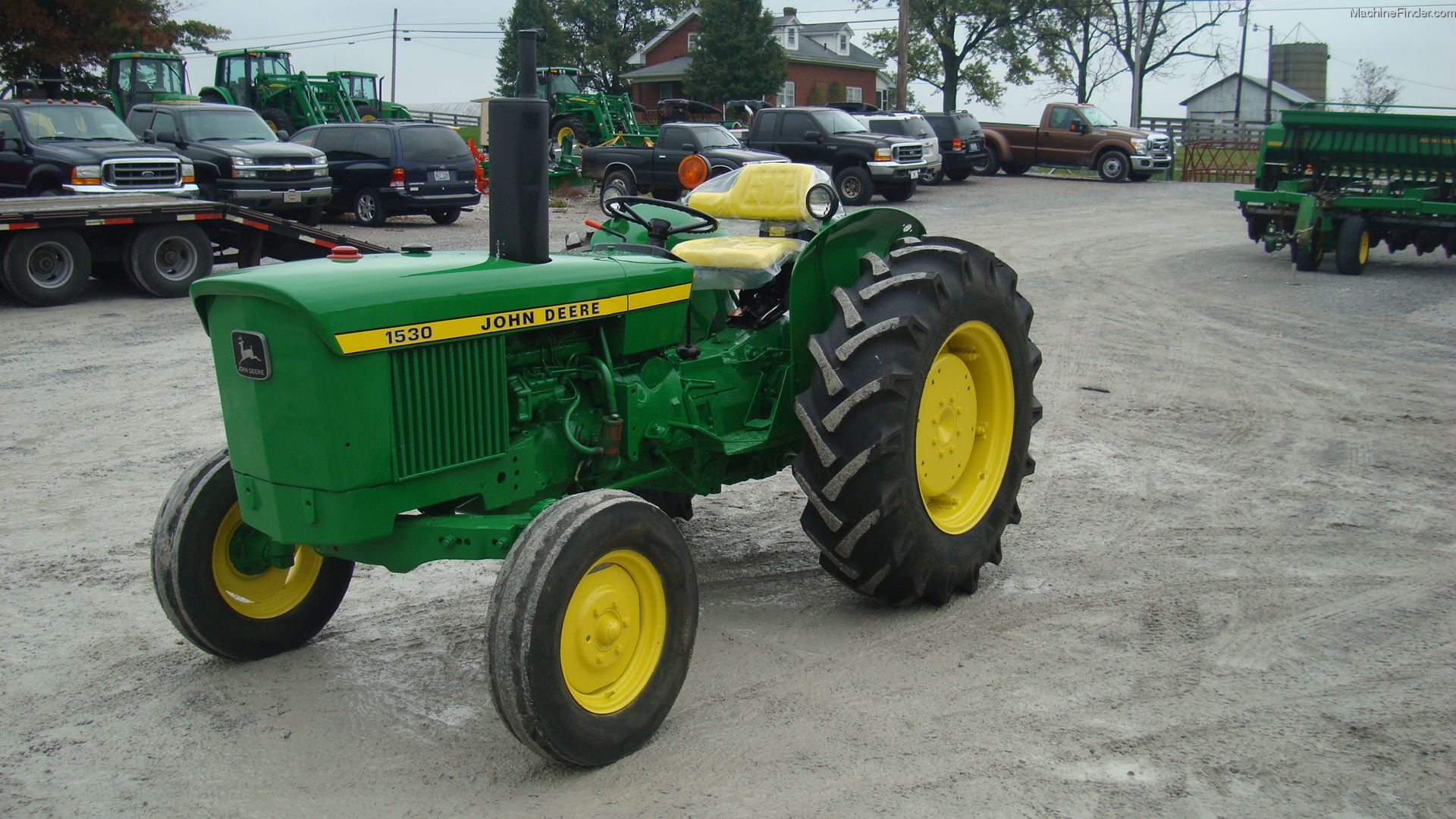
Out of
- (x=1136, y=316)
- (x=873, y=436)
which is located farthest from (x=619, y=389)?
(x=1136, y=316)

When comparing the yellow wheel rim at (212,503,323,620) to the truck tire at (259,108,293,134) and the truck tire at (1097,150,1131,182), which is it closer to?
the truck tire at (259,108,293,134)

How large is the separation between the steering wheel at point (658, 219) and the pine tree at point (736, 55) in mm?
39742

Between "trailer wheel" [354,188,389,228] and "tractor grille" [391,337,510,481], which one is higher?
"trailer wheel" [354,188,389,228]

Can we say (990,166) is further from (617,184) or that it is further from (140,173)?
(140,173)

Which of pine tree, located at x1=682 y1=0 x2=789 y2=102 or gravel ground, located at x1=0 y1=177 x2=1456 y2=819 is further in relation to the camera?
pine tree, located at x1=682 y1=0 x2=789 y2=102

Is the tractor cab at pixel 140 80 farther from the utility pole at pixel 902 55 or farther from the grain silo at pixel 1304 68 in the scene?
the grain silo at pixel 1304 68

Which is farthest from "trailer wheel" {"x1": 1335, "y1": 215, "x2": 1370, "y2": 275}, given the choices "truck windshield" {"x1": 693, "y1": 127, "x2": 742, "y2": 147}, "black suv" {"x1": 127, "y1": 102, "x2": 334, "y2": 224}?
"black suv" {"x1": 127, "y1": 102, "x2": 334, "y2": 224}

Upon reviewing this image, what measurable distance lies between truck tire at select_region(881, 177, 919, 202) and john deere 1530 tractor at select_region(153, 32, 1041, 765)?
18.0 metres

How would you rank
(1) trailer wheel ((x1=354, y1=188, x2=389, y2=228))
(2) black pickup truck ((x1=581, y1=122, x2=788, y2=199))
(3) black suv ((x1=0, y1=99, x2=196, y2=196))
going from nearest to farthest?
(3) black suv ((x1=0, y1=99, x2=196, y2=196))
(1) trailer wheel ((x1=354, y1=188, x2=389, y2=228))
(2) black pickup truck ((x1=581, y1=122, x2=788, y2=199))

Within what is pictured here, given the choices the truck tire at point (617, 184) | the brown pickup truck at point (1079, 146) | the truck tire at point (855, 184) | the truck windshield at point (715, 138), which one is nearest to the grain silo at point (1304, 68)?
the brown pickup truck at point (1079, 146)

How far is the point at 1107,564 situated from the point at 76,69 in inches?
1334

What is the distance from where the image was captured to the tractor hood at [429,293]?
324cm

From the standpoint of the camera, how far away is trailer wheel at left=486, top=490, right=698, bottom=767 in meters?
3.12

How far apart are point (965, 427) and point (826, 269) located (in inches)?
35.3
